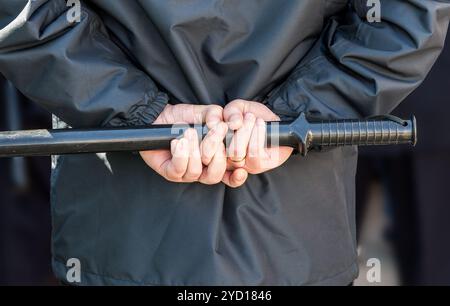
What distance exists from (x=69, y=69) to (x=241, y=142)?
1.08ft

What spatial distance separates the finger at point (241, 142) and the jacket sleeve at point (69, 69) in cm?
18

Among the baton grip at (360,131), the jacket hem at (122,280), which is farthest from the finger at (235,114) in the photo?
the jacket hem at (122,280)

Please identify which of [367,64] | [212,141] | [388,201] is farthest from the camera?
[388,201]

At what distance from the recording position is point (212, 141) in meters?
1.23

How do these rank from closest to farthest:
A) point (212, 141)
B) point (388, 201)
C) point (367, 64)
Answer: point (212, 141) < point (367, 64) < point (388, 201)

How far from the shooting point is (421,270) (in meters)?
2.22

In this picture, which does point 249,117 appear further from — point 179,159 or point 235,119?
point 179,159

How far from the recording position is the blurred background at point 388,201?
82.0 inches

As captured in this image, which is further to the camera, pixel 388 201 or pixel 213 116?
pixel 388 201

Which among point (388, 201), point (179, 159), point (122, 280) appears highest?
point (179, 159)

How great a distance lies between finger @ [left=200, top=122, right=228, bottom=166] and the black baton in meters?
0.02

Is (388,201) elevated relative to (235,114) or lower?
lower

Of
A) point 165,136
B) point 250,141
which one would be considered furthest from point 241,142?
point 165,136

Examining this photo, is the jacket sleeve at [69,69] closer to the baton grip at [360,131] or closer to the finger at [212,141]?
the finger at [212,141]
